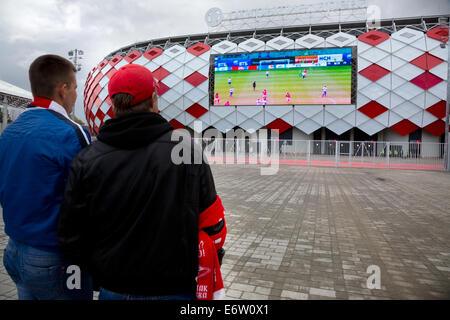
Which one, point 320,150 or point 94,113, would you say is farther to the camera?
point 94,113

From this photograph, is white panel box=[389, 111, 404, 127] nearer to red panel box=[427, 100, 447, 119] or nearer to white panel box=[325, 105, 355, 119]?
red panel box=[427, 100, 447, 119]

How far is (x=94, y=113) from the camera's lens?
41.6m

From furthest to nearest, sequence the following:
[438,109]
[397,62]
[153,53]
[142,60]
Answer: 1. [142,60]
2. [153,53]
3. [397,62]
4. [438,109]

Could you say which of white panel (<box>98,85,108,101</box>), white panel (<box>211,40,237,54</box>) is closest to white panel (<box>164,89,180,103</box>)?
white panel (<box>211,40,237,54</box>)

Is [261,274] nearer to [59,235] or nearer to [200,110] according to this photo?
[59,235]

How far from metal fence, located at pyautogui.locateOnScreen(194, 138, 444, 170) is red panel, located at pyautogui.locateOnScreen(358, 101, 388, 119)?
11.8 m

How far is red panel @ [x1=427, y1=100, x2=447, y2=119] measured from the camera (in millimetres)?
27917

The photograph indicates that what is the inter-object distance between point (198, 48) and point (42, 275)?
37610 millimetres

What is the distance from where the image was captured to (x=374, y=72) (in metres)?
29.7

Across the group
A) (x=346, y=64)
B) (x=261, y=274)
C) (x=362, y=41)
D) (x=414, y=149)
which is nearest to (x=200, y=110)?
(x=346, y=64)

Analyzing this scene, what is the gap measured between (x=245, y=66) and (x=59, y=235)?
33422 mm

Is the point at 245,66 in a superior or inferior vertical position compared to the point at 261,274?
superior

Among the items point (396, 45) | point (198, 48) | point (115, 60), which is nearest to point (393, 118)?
point (396, 45)

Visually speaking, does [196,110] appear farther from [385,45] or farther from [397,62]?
[397,62]
